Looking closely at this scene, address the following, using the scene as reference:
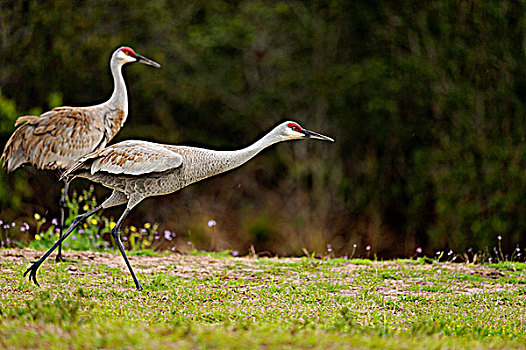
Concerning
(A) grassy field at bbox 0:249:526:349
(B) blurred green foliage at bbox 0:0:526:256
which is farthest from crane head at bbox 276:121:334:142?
(B) blurred green foliage at bbox 0:0:526:256

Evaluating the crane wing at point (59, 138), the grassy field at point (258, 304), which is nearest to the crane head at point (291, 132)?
the grassy field at point (258, 304)

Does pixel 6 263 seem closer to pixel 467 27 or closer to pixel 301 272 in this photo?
pixel 301 272

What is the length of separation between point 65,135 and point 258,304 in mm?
2746

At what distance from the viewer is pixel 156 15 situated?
941 cm

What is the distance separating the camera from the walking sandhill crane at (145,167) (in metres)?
5.70

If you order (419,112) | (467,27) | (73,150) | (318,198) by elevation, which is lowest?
(318,198)

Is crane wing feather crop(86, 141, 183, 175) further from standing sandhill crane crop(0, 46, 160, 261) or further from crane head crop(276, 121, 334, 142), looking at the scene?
standing sandhill crane crop(0, 46, 160, 261)

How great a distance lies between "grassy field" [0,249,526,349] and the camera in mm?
4016

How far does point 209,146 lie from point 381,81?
2.47 meters

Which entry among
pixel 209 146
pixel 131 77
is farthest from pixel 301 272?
pixel 131 77

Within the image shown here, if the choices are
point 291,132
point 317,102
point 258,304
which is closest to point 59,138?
point 291,132

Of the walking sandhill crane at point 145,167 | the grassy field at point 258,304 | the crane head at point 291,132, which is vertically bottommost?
the grassy field at point 258,304

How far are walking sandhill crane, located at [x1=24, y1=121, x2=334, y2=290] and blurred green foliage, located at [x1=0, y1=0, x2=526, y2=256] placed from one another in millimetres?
3241

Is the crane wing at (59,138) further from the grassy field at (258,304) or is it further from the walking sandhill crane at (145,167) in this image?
the grassy field at (258,304)
